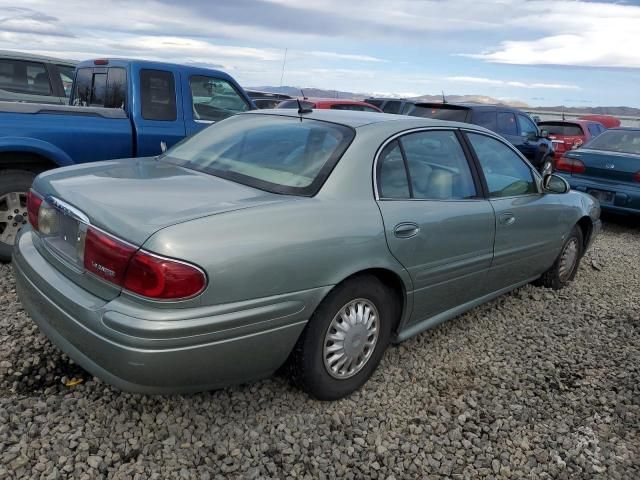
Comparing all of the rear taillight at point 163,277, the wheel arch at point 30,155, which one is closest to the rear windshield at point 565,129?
the wheel arch at point 30,155

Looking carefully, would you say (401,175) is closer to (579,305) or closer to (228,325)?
(228,325)

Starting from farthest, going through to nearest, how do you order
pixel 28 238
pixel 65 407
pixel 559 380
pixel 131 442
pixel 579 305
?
pixel 579 305
pixel 559 380
pixel 28 238
pixel 65 407
pixel 131 442

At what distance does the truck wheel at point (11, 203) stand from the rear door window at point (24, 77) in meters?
4.65

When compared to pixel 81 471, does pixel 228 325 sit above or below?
above

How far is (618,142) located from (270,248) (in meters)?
7.75

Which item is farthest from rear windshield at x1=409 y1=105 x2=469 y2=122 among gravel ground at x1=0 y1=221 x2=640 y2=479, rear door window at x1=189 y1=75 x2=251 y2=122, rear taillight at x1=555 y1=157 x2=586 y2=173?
gravel ground at x1=0 y1=221 x2=640 y2=479

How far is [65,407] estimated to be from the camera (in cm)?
265

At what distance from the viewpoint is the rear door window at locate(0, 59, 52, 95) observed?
8.04m

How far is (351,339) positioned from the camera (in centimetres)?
284

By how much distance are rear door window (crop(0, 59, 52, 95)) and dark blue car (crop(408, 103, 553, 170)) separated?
6272 millimetres

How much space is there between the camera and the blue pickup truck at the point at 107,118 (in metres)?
4.28

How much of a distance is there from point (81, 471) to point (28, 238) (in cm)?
131

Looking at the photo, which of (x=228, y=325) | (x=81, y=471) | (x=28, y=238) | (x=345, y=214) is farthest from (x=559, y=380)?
(x=28, y=238)

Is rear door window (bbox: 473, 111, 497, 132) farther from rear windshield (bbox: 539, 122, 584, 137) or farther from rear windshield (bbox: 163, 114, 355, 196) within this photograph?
rear windshield (bbox: 163, 114, 355, 196)
